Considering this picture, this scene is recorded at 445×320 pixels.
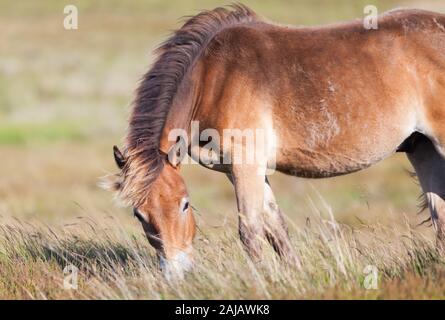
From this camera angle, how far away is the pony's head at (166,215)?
19.7 ft

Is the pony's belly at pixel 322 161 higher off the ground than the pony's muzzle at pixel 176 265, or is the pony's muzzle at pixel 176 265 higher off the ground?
the pony's belly at pixel 322 161

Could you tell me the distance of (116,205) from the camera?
6328 millimetres

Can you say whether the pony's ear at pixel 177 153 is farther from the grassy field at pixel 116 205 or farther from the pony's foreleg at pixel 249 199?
the grassy field at pixel 116 205

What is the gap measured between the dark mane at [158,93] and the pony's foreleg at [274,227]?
1.07m

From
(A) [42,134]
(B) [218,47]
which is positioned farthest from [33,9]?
(B) [218,47]

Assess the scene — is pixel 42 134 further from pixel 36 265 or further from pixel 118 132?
pixel 36 265

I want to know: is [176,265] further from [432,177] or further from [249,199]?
[432,177]

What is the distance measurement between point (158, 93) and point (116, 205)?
0.95 m

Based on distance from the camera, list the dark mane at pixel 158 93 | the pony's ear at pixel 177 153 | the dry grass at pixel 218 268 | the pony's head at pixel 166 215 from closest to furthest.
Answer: the dry grass at pixel 218 268
the pony's head at pixel 166 215
the dark mane at pixel 158 93
the pony's ear at pixel 177 153

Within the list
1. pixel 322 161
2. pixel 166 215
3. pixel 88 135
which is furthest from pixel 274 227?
pixel 88 135

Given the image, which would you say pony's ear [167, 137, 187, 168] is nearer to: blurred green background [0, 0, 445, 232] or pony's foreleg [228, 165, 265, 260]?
pony's foreleg [228, 165, 265, 260]

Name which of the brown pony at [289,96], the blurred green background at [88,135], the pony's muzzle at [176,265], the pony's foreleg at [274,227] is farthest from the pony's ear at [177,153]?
the pony's foreleg at [274,227]

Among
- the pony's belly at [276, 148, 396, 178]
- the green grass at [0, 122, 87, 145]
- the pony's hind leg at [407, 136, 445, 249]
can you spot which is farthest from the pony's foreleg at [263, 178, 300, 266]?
the green grass at [0, 122, 87, 145]
